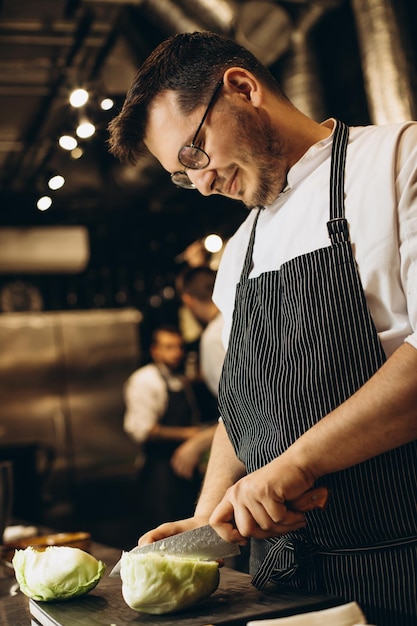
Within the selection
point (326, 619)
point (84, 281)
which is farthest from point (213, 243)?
point (326, 619)

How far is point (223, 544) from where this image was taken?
1.46 m

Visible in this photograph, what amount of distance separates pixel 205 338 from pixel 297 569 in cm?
273

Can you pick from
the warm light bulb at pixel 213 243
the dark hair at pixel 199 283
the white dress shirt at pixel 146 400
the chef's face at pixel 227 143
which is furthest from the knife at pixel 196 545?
the white dress shirt at pixel 146 400

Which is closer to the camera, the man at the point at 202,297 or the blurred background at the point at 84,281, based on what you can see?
the man at the point at 202,297

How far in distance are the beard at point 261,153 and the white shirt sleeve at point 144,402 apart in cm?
382

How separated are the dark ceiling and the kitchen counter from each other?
2.90 meters

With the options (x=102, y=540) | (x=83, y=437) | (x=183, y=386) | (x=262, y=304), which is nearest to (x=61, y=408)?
(x=83, y=437)

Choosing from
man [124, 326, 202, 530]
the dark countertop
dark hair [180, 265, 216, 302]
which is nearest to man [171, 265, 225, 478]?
dark hair [180, 265, 216, 302]

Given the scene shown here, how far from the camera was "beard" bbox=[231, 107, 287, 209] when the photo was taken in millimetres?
1719

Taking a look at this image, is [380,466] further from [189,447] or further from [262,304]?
[189,447]

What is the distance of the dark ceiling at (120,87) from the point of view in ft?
13.7

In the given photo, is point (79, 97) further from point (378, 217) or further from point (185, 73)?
point (378, 217)

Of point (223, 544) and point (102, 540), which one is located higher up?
point (223, 544)

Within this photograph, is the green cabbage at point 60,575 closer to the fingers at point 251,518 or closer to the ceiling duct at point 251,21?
the fingers at point 251,518
